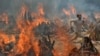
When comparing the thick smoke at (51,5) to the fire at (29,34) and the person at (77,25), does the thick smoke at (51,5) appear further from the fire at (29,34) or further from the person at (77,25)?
the person at (77,25)

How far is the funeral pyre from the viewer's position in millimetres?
9164

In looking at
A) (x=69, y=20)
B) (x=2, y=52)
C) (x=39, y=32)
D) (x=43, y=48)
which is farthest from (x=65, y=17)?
(x=2, y=52)

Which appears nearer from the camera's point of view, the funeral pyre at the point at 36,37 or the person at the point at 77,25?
the funeral pyre at the point at 36,37

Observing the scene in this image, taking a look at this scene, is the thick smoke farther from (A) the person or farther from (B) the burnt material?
(B) the burnt material

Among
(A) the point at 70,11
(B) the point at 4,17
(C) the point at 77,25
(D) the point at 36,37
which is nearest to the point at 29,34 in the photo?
(D) the point at 36,37

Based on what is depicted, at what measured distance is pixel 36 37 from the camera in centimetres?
998

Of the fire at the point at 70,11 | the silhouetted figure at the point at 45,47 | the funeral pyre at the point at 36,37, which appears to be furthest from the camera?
the fire at the point at 70,11

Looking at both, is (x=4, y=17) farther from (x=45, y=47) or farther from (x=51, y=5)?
(x=45, y=47)

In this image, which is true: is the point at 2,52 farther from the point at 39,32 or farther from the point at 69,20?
the point at 69,20

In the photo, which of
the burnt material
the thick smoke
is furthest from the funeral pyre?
the thick smoke

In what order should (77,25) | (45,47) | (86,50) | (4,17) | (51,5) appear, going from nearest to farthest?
(45,47) < (86,50) < (4,17) < (77,25) < (51,5)

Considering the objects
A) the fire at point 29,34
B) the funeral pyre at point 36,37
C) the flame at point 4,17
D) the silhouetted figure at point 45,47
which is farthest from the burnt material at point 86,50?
the flame at point 4,17

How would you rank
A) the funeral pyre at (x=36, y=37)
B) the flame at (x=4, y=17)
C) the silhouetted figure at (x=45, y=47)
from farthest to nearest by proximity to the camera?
the flame at (x=4, y=17) → the funeral pyre at (x=36, y=37) → the silhouetted figure at (x=45, y=47)

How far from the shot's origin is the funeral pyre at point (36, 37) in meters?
9.16
